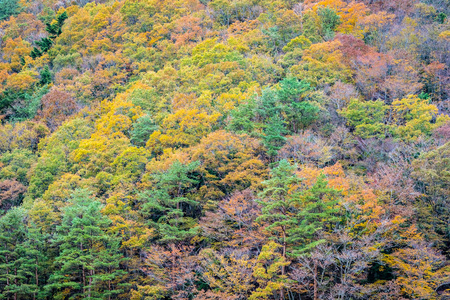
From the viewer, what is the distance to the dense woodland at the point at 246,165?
21156mm

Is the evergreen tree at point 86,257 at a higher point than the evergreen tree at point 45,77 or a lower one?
lower

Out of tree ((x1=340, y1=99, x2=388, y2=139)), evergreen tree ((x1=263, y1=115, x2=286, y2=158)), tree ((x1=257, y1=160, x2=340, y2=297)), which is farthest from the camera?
tree ((x1=340, y1=99, x2=388, y2=139))

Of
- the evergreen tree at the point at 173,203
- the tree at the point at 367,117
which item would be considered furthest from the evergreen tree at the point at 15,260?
the tree at the point at 367,117

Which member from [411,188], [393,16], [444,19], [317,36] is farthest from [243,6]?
[411,188]

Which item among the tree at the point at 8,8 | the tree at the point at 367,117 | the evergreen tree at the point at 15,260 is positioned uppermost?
the tree at the point at 8,8

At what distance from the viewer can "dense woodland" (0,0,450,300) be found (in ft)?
69.4

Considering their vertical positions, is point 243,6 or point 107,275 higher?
point 243,6

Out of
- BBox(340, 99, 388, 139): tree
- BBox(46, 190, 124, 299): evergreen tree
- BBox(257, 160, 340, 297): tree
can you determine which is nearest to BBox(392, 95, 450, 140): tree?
BBox(340, 99, 388, 139): tree

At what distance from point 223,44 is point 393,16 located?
1760cm

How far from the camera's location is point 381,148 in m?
28.5

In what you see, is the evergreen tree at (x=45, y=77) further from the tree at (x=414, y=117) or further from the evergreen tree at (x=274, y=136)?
the tree at (x=414, y=117)

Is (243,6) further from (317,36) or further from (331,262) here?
(331,262)

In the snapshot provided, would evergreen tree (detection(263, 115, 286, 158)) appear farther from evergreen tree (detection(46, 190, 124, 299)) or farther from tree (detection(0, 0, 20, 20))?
tree (detection(0, 0, 20, 20))

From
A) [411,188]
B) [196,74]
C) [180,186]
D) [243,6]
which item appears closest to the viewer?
[411,188]
